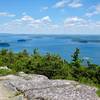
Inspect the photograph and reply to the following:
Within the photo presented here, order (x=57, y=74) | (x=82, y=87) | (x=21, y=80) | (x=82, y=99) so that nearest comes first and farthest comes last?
(x=82, y=99)
(x=82, y=87)
(x=21, y=80)
(x=57, y=74)

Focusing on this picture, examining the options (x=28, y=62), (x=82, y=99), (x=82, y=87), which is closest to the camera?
(x=82, y=99)

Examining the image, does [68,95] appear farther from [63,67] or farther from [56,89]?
[63,67]

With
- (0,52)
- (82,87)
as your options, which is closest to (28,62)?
(82,87)

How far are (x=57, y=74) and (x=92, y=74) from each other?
5.34ft

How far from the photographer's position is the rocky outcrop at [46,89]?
6414 mm

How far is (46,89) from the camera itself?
695 cm

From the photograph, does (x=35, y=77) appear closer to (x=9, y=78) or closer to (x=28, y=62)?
(x=9, y=78)

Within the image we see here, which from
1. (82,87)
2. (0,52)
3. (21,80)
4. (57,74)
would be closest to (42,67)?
(57,74)

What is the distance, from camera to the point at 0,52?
19.8 meters

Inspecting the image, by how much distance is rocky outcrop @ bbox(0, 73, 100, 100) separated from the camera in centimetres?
641

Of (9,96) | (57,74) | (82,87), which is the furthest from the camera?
(57,74)

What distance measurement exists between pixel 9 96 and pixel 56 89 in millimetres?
1229

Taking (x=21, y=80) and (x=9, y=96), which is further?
(x=21, y=80)

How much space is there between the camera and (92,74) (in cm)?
1090
